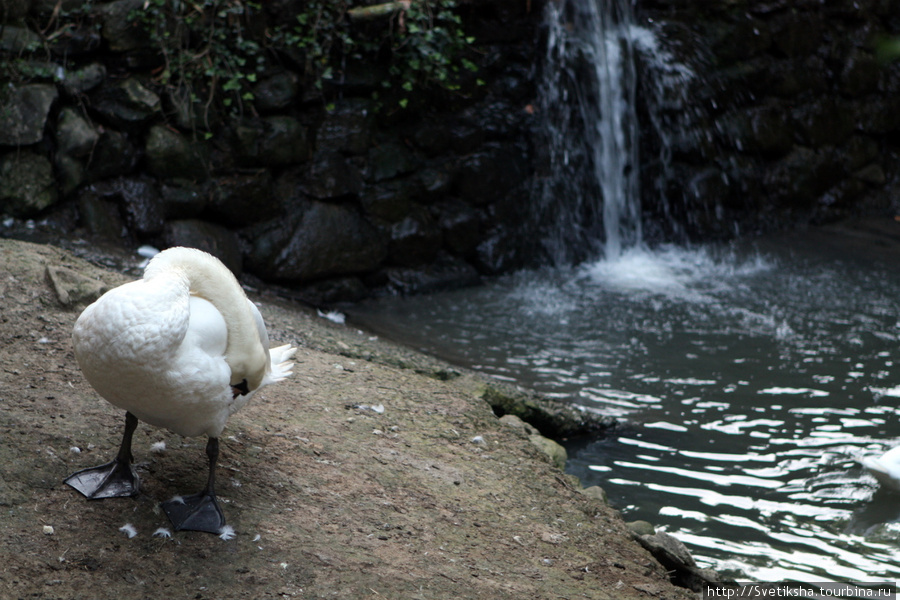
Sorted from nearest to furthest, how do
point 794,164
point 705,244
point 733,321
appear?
point 733,321, point 705,244, point 794,164

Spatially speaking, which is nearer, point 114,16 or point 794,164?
point 114,16

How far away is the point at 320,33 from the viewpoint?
6676mm

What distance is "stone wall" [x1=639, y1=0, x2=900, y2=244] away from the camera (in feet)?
29.3

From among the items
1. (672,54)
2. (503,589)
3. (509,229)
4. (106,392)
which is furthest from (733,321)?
(106,392)

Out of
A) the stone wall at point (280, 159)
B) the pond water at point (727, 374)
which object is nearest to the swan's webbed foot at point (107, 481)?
the pond water at point (727, 374)

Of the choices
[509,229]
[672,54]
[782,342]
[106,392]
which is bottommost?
[106,392]

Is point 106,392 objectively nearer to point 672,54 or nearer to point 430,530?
point 430,530

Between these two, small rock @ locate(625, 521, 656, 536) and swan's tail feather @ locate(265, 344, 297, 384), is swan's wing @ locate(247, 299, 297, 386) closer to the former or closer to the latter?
swan's tail feather @ locate(265, 344, 297, 384)

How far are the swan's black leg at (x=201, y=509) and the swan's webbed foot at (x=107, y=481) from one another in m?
0.13

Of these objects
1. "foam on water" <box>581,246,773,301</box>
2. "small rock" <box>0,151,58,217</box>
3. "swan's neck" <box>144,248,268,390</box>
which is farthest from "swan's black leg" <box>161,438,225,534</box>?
"foam on water" <box>581,246,773,301</box>

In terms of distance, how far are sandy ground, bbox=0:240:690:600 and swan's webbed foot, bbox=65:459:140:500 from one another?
0.03 m

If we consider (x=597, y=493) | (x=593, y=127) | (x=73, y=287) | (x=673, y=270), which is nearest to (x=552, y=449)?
(x=597, y=493)

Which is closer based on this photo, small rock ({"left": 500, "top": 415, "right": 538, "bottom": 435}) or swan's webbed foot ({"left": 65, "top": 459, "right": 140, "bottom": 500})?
swan's webbed foot ({"left": 65, "top": 459, "right": 140, "bottom": 500})

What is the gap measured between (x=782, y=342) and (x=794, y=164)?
169 inches
